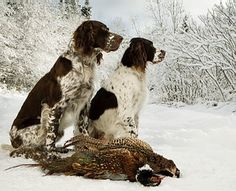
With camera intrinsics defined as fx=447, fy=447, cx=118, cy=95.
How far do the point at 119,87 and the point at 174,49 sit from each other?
32.4ft

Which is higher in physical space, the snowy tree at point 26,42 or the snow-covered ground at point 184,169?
the snowy tree at point 26,42

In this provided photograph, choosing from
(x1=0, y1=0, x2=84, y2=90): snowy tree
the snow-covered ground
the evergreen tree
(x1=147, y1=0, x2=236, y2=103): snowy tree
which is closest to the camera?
the snow-covered ground

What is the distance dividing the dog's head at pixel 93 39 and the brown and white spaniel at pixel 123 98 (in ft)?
1.66

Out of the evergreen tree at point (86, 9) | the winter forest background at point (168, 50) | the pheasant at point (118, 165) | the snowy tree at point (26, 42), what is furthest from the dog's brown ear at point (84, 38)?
the evergreen tree at point (86, 9)

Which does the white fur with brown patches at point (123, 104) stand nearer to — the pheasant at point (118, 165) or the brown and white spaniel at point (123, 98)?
the brown and white spaniel at point (123, 98)

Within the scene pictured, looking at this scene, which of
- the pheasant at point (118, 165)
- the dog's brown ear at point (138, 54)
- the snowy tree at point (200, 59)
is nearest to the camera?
the pheasant at point (118, 165)

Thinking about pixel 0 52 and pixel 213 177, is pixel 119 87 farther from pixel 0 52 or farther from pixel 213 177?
pixel 0 52

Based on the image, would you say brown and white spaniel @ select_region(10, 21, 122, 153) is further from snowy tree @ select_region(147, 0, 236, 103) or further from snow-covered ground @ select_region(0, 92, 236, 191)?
snowy tree @ select_region(147, 0, 236, 103)

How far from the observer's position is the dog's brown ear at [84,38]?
4.88 m

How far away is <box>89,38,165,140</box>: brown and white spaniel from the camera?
528cm

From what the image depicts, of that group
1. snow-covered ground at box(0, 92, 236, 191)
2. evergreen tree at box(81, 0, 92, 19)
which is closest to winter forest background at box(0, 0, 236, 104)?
snow-covered ground at box(0, 92, 236, 191)

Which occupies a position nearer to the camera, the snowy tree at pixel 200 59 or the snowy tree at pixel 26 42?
the snowy tree at pixel 200 59

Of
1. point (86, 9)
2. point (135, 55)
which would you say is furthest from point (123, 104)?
point (86, 9)

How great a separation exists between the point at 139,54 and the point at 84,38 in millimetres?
862
